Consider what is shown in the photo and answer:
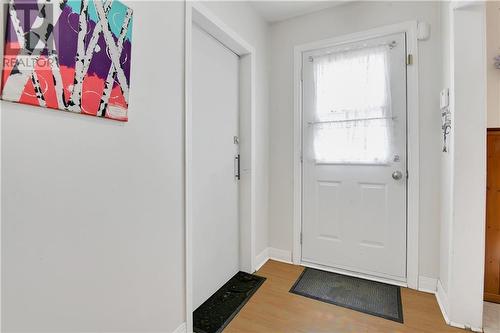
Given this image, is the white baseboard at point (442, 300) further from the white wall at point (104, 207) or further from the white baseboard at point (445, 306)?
the white wall at point (104, 207)

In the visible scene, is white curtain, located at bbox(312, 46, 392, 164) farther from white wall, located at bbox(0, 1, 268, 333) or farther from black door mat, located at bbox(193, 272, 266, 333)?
white wall, located at bbox(0, 1, 268, 333)

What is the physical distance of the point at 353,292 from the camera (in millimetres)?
2051

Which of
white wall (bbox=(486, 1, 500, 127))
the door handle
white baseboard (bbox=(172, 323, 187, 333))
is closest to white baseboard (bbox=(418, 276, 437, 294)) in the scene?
white wall (bbox=(486, 1, 500, 127))

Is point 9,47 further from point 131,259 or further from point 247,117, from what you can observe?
point 247,117

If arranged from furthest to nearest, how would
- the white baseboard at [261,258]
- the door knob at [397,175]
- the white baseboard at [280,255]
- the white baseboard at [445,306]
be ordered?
the white baseboard at [280,255] → the white baseboard at [261,258] → the door knob at [397,175] → the white baseboard at [445,306]

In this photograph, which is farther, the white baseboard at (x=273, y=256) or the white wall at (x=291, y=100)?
the white baseboard at (x=273, y=256)

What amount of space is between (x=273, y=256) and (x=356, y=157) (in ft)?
4.46

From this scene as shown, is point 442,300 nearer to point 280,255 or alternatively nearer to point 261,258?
point 280,255

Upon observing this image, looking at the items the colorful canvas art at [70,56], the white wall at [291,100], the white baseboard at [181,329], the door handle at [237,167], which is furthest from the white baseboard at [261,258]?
the colorful canvas art at [70,56]

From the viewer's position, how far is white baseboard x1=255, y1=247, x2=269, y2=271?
97.5 inches

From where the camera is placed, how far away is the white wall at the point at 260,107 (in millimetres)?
2305

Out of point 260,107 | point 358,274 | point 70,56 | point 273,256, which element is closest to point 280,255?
point 273,256

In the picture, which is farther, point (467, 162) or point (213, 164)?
point (213, 164)

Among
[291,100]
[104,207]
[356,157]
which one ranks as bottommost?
[104,207]
